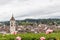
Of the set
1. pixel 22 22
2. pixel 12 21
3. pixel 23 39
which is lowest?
pixel 22 22

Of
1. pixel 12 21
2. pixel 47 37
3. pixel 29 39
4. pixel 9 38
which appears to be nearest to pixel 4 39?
pixel 9 38

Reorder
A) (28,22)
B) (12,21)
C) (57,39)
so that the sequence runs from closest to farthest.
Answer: (57,39) → (12,21) → (28,22)

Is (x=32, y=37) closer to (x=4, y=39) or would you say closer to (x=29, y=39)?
(x=29, y=39)

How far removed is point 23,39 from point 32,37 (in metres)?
0.50

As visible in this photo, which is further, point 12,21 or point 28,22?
point 28,22

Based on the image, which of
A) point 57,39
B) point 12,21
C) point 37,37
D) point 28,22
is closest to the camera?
point 57,39

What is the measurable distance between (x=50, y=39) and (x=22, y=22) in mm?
185848

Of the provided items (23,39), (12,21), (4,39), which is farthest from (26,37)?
(12,21)

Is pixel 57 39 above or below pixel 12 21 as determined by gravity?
above

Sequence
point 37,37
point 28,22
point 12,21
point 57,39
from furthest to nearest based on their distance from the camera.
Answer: point 28,22, point 12,21, point 37,37, point 57,39

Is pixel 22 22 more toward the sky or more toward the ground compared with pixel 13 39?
more toward the ground

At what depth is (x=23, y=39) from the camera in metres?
14.4

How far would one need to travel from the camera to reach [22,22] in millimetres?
199125

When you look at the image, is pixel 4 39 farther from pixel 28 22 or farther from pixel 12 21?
pixel 28 22
